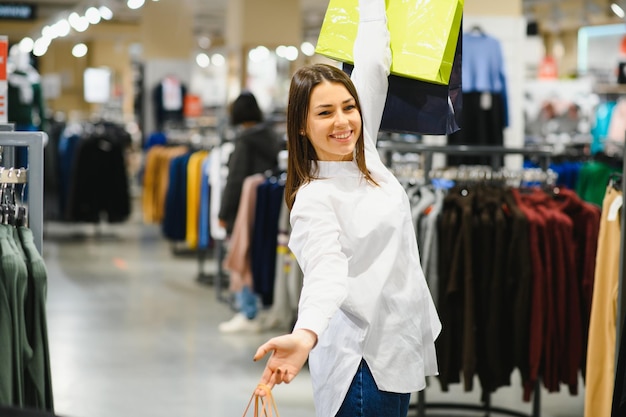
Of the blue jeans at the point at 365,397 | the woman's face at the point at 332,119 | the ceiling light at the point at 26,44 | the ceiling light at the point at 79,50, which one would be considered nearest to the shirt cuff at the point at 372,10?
the woman's face at the point at 332,119

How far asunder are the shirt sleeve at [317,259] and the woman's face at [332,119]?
12 cm

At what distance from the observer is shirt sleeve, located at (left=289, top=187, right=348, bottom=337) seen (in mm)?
2025

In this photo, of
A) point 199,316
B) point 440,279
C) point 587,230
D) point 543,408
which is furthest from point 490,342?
point 199,316

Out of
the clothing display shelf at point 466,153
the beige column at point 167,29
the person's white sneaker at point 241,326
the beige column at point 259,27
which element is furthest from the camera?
the beige column at point 167,29

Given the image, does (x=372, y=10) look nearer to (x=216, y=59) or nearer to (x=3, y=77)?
(x=3, y=77)

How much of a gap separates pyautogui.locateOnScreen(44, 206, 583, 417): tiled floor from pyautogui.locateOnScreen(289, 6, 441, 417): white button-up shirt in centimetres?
266

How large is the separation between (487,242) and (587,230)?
1.55ft

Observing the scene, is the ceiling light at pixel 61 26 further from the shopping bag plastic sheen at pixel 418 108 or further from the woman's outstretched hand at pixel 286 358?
the woman's outstretched hand at pixel 286 358

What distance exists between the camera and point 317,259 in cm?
209

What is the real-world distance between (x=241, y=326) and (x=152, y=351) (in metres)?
0.81

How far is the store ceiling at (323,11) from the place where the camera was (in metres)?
17.3

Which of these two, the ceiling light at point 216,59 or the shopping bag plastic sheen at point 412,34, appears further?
the ceiling light at point 216,59

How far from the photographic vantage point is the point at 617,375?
2.80 meters

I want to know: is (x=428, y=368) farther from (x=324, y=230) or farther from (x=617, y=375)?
(x=617, y=375)
